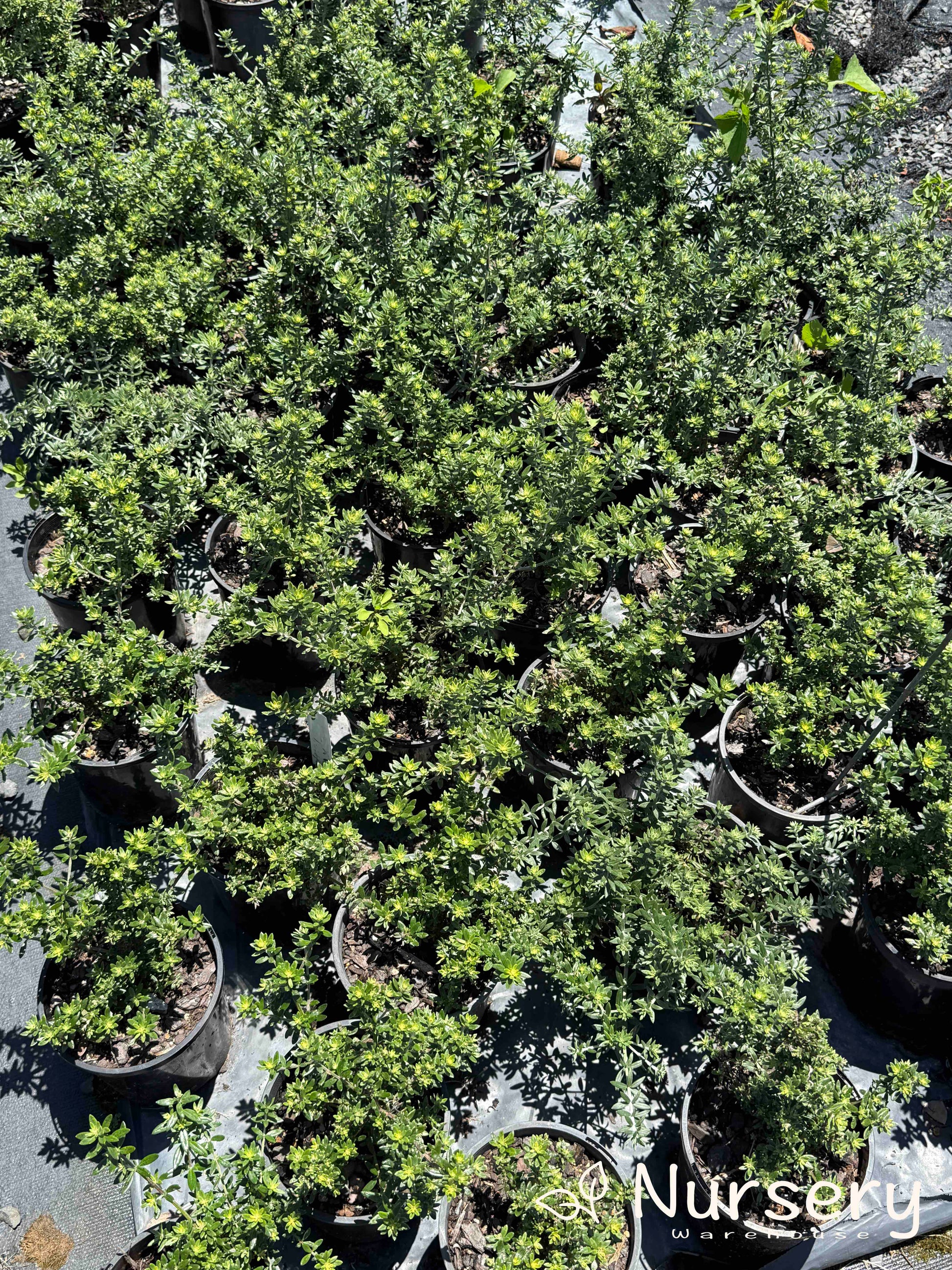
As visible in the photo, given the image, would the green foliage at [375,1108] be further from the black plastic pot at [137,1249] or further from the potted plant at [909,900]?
the potted plant at [909,900]

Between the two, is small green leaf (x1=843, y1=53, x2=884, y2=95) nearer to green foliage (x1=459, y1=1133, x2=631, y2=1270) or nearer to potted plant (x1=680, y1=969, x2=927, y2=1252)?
potted plant (x1=680, y1=969, x2=927, y2=1252)

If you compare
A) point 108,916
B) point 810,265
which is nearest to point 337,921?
point 108,916

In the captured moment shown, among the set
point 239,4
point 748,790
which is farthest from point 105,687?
point 239,4

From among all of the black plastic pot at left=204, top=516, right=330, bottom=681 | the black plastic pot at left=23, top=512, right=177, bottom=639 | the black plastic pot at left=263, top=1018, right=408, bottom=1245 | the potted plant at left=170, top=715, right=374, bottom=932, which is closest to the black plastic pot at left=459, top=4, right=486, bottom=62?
the black plastic pot at left=204, top=516, right=330, bottom=681

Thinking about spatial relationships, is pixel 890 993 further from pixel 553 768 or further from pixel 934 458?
pixel 934 458

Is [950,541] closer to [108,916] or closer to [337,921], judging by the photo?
[337,921]

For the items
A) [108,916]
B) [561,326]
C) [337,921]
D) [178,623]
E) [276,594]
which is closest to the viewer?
[108,916]

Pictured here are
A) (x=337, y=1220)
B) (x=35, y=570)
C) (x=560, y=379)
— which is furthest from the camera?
(x=560, y=379)
